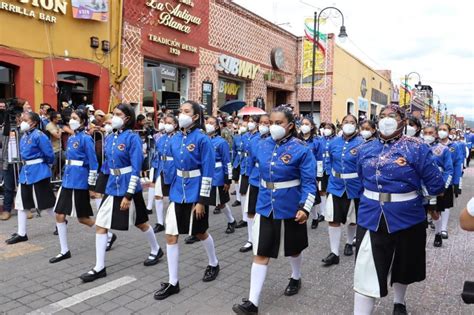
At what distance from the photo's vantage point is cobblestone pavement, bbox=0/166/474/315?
4.22 meters

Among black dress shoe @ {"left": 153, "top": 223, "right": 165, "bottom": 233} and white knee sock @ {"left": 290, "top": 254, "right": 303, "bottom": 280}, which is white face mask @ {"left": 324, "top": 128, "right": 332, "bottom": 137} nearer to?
black dress shoe @ {"left": 153, "top": 223, "right": 165, "bottom": 233}

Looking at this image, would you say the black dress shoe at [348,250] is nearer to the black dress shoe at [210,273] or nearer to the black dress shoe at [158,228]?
the black dress shoe at [210,273]

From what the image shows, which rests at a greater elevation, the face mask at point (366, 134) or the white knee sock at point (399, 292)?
the face mask at point (366, 134)

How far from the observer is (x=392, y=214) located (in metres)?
3.52

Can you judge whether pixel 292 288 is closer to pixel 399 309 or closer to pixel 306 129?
pixel 399 309

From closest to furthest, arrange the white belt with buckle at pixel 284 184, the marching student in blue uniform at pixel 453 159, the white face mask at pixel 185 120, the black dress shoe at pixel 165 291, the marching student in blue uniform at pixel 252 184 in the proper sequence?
1. the white belt with buckle at pixel 284 184
2. the black dress shoe at pixel 165 291
3. the white face mask at pixel 185 120
4. the marching student in blue uniform at pixel 252 184
5. the marching student in blue uniform at pixel 453 159

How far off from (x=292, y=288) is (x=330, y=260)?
1.20 m

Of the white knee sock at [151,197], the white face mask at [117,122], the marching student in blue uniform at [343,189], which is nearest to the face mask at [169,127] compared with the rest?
the white knee sock at [151,197]

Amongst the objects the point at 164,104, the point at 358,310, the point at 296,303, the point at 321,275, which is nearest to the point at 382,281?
the point at 358,310

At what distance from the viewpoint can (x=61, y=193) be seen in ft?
18.5

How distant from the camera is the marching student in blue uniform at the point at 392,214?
11.5 ft

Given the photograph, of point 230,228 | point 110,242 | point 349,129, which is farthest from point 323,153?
point 110,242

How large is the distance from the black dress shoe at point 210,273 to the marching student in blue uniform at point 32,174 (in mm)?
2828

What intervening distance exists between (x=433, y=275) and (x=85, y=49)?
1027 cm
